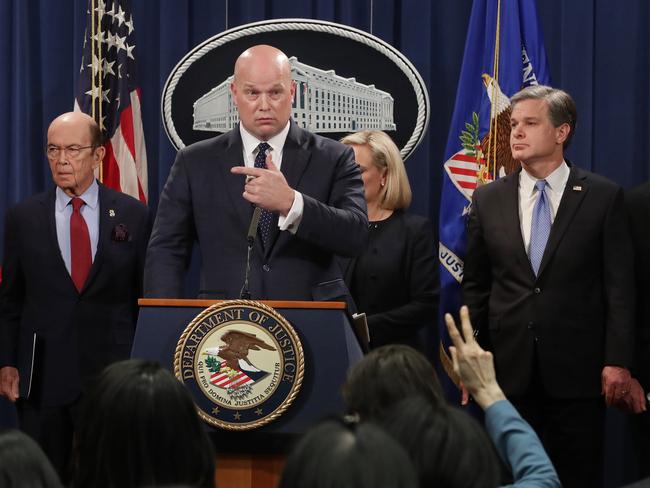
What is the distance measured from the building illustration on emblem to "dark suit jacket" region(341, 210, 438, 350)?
2.20 ft

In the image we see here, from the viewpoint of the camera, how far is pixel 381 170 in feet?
16.5

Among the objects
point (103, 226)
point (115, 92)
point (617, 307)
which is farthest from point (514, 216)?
point (115, 92)

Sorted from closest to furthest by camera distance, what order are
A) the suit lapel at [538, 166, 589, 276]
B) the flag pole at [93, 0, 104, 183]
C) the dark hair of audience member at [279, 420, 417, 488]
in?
the dark hair of audience member at [279, 420, 417, 488]
the suit lapel at [538, 166, 589, 276]
the flag pole at [93, 0, 104, 183]

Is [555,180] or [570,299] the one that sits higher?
[555,180]

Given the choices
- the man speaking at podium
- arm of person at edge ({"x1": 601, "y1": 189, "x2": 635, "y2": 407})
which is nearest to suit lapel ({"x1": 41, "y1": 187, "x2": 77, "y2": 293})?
the man speaking at podium

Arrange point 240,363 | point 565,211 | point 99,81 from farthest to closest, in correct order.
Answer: point 99,81, point 565,211, point 240,363

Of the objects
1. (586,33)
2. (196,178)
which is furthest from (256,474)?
(586,33)

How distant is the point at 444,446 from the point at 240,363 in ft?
4.17

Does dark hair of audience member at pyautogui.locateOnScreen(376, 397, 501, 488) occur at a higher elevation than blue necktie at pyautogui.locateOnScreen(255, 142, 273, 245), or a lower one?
lower

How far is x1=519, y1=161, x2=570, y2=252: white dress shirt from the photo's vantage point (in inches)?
172

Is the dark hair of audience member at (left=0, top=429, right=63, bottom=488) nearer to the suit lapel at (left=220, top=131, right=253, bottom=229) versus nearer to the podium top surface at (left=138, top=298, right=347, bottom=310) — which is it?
the podium top surface at (left=138, top=298, right=347, bottom=310)

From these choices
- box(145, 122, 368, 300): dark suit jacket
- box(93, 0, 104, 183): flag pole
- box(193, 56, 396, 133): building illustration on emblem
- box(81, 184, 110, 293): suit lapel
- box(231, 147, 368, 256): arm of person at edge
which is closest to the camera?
box(231, 147, 368, 256): arm of person at edge

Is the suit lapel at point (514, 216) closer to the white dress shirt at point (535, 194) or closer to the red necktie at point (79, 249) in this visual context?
the white dress shirt at point (535, 194)

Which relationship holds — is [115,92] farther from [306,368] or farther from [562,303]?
[306,368]
